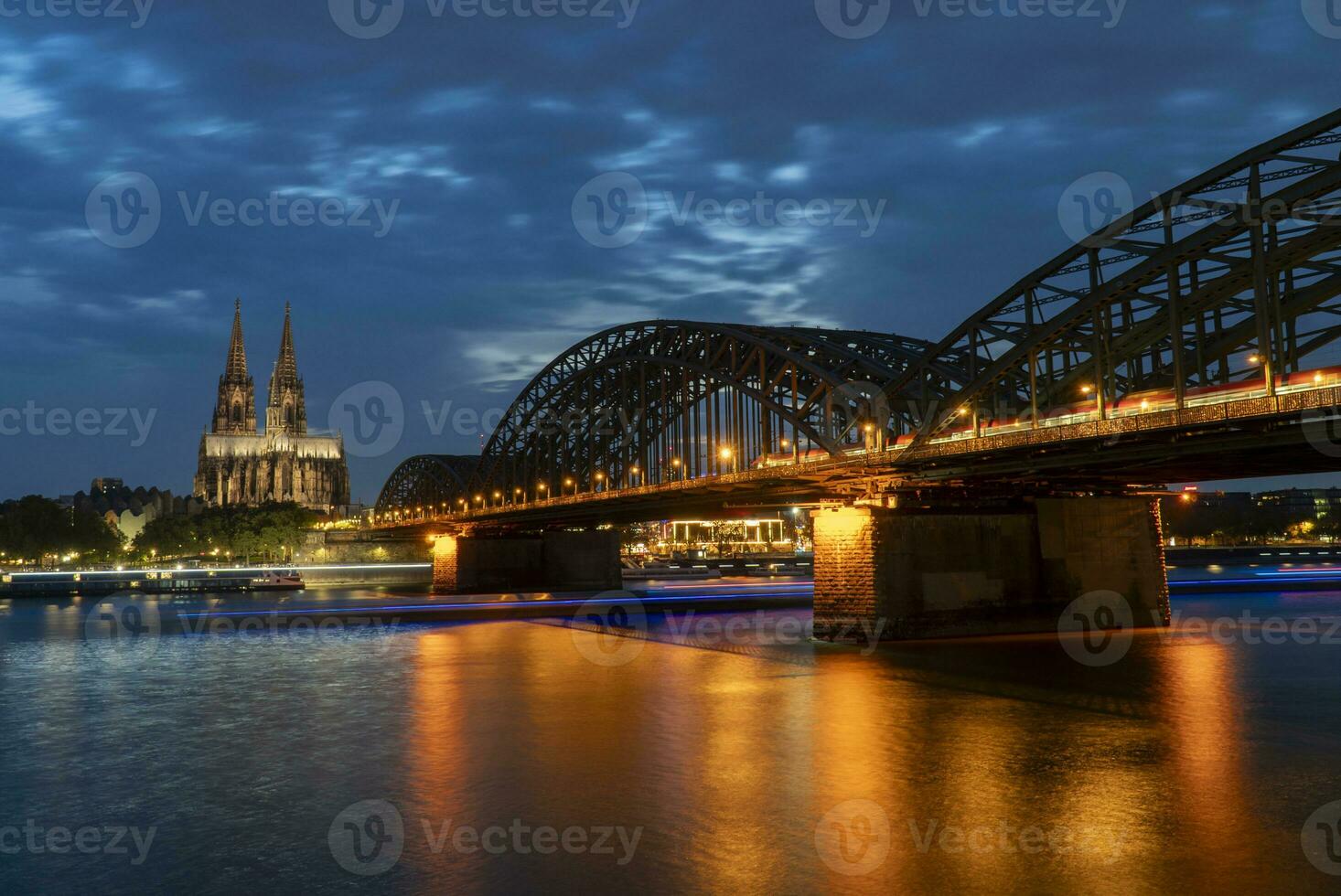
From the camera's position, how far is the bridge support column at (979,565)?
46469 mm

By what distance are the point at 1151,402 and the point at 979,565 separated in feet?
42.4

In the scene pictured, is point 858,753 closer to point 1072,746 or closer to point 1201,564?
point 1072,746

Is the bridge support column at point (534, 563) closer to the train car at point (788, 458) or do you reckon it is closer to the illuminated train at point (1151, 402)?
the train car at point (788, 458)

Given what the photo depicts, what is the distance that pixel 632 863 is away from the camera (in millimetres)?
15297

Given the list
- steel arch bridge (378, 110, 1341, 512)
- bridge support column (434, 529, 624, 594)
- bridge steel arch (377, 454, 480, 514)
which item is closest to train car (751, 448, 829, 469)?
steel arch bridge (378, 110, 1341, 512)

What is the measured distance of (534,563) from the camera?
366 feet

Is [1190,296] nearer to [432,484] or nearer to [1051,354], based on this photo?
[1051,354]

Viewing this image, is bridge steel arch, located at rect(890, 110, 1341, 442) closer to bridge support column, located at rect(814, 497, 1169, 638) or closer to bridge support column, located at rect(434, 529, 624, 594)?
bridge support column, located at rect(814, 497, 1169, 638)

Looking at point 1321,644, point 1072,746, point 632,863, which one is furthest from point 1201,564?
point 632,863

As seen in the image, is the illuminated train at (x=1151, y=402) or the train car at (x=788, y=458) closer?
the illuminated train at (x=1151, y=402)

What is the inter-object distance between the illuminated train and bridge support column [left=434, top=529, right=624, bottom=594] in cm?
6185

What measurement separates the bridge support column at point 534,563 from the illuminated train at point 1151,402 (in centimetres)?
6185

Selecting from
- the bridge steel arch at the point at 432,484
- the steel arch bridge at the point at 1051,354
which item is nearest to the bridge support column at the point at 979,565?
the steel arch bridge at the point at 1051,354

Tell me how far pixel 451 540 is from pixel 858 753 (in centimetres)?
9490
